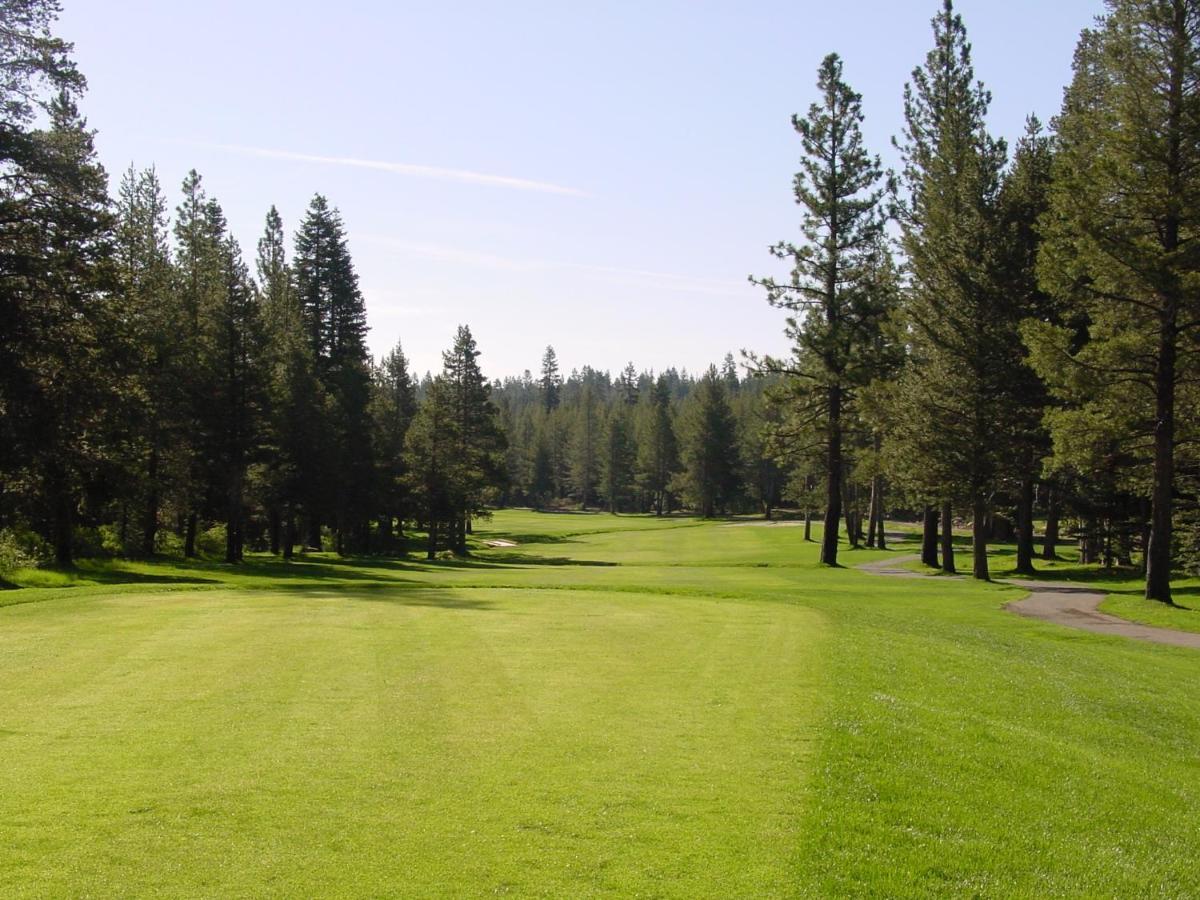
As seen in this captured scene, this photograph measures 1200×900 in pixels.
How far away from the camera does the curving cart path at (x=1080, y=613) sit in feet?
72.6

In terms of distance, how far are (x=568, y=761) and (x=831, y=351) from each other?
3858 centimetres

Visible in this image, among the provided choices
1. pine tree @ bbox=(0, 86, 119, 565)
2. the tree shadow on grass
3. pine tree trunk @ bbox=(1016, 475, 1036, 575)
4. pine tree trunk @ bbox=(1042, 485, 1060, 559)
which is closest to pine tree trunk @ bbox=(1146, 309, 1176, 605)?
pine tree trunk @ bbox=(1016, 475, 1036, 575)

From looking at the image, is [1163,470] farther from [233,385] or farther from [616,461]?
[616,461]

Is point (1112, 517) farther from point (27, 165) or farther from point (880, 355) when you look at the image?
point (27, 165)

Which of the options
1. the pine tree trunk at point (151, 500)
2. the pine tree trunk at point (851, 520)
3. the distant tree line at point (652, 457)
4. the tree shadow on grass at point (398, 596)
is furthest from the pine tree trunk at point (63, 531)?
the distant tree line at point (652, 457)

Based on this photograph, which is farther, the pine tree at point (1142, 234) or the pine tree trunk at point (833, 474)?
the pine tree trunk at point (833, 474)

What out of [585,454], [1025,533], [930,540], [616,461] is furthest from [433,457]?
[585,454]

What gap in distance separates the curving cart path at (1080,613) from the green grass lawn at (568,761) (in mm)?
5364

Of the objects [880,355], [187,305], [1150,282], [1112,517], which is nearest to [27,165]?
[187,305]

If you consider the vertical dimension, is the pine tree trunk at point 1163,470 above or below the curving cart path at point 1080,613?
above

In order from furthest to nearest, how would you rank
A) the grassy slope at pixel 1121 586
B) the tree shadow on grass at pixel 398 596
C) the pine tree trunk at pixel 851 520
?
the pine tree trunk at pixel 851 520 → the grassy slope at pixel 1121 586 → the tree shadow on grass at pixel 398 596

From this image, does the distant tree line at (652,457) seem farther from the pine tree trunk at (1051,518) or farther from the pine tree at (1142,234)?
the pine tree at (1142,234)

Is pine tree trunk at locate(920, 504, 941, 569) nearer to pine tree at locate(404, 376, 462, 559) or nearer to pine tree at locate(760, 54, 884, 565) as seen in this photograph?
pine tree at locate(760, 54, 884, 565)

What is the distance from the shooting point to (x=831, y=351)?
1748 inches
